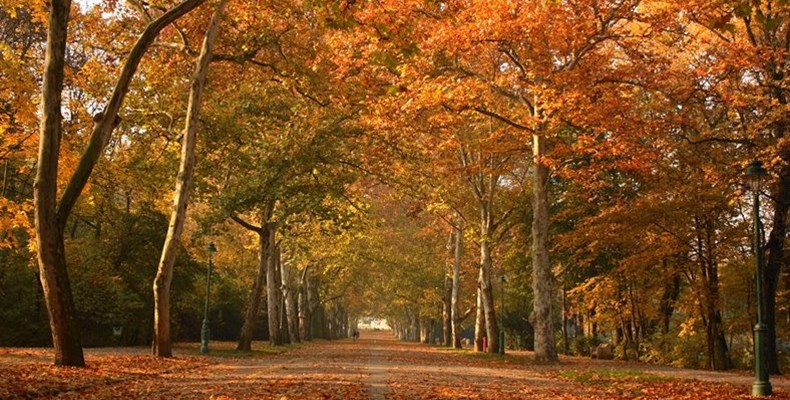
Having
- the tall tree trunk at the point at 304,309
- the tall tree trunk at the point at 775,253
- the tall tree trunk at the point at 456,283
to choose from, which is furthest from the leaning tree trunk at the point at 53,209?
the tall tree trunk at the point at 304,309

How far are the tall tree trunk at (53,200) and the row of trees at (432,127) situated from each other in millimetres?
38

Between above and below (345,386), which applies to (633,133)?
above

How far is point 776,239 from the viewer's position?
21953 millimetres

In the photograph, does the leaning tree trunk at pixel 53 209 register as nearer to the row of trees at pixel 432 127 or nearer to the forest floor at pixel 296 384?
the row of trees at pixel 432 127

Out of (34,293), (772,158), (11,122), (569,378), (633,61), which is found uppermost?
(633,61)

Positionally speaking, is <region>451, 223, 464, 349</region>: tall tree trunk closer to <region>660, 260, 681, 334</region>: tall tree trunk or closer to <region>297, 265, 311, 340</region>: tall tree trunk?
<region>660, 260, 681, 334</region>: tall tree trunk

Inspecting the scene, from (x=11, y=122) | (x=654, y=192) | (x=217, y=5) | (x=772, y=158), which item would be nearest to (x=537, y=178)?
(x=654, y=192)

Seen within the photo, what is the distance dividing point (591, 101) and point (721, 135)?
144 inches

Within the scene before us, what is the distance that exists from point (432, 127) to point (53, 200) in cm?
1481

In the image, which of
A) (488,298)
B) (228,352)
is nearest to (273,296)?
(228,352)

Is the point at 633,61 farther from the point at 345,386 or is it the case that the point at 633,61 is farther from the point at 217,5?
the point at 345,386

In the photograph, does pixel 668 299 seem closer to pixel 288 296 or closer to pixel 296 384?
pixel 288 296

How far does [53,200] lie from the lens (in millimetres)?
14188

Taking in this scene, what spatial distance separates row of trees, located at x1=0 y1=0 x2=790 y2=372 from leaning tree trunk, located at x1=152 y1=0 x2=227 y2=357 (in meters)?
0.06
